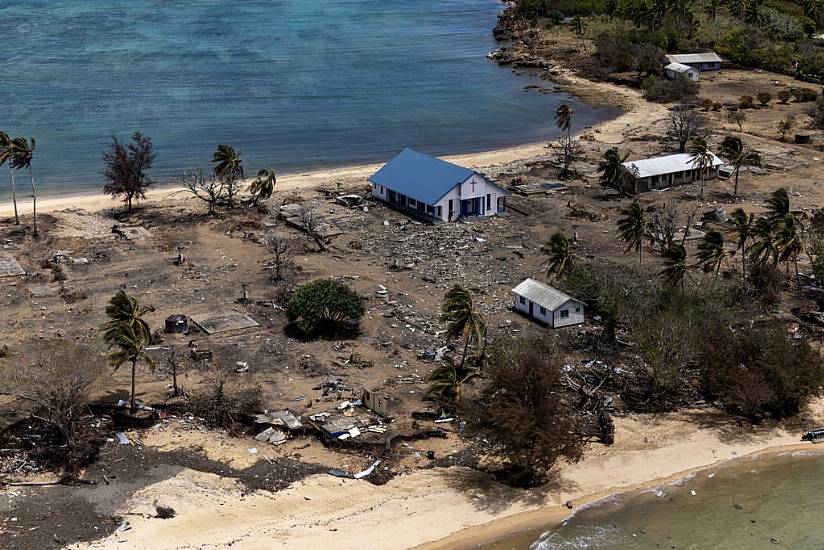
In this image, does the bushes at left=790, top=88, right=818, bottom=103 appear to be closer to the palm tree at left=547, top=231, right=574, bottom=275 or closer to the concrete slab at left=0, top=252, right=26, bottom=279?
the palm tree at left=547, top=231, right=574, bottom=275

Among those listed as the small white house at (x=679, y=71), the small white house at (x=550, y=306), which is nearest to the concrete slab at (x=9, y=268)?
the small white house at (x=550, y=306)

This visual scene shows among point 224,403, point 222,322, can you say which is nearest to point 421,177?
point 222,322

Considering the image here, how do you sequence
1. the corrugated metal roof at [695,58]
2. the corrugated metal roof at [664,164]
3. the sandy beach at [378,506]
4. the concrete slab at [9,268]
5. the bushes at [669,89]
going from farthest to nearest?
the corrugated metal roof at [695,58]
the bushes at [669,89]
the corrugated metal roof at [664,164]
the concrete slab at [9,268]
the sandy beach at [378,506]

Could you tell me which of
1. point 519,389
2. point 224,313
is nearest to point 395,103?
point 224,313

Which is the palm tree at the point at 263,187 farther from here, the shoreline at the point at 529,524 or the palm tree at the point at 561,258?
the shoreline at the point at 529,524

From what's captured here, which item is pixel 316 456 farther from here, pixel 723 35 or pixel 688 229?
pixel 723 35
